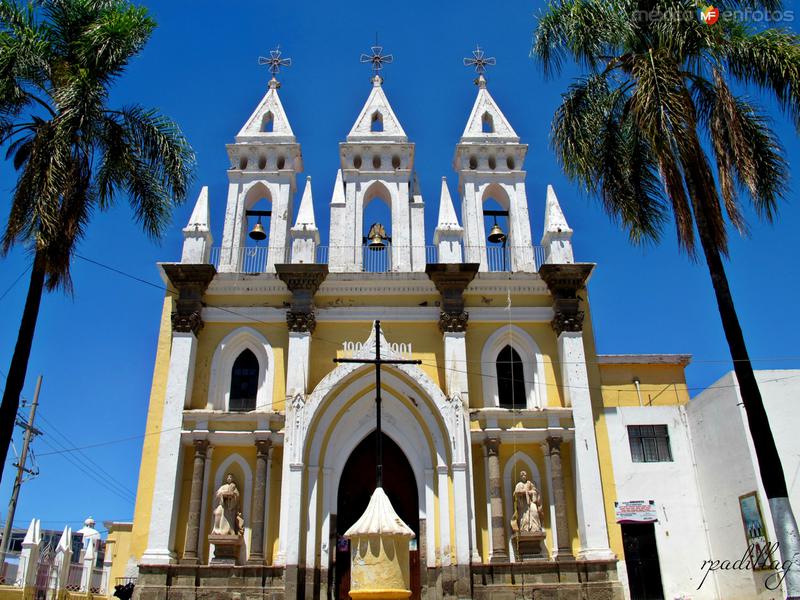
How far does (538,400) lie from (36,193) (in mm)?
13126

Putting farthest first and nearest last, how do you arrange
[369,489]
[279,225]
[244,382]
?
[279,225], [244,382], [369,489]

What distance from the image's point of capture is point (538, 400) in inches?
777

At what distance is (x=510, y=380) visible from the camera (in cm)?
2011

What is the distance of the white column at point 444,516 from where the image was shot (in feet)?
57.0

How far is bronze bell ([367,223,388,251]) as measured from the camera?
70.6 ft

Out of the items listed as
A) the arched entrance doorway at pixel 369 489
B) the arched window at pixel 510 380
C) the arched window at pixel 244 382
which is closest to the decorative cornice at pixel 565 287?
the arched window at pixel 510 380

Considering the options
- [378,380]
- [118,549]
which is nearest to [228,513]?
[378,380]

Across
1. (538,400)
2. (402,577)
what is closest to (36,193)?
(402,577)

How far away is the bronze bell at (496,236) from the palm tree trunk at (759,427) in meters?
8.74

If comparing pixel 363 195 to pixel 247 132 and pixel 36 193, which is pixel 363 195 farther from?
pixel 36 193

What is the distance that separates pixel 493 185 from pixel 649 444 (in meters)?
8.97

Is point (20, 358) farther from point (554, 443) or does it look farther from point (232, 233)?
point (554, 443)

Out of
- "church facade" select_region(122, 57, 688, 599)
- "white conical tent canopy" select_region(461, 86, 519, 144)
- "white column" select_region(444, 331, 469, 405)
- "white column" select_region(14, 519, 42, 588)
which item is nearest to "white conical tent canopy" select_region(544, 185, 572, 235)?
"church facade" select_region(122, 57, 688, 599)

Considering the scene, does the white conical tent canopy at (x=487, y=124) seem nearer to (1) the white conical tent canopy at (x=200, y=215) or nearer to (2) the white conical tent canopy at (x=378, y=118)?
(2) the white conical tent canopy at (x=378, y=118)
